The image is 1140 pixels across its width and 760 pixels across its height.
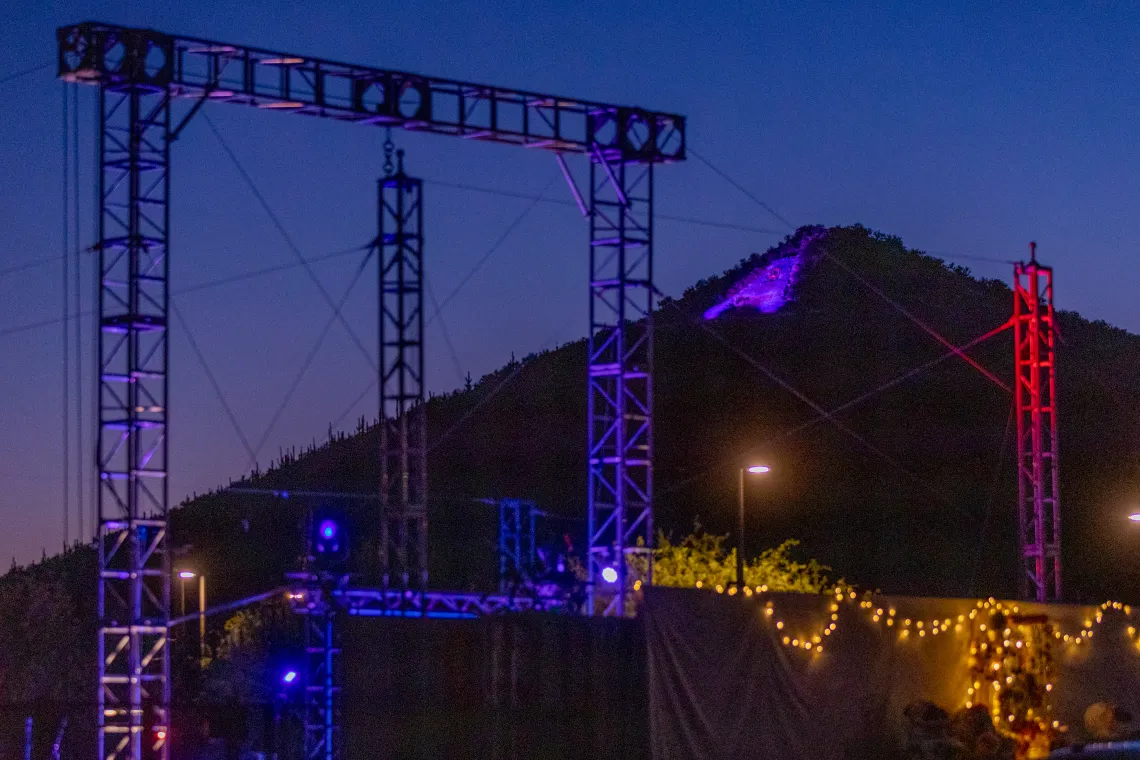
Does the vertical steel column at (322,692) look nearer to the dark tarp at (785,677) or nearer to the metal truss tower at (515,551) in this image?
the metal truss tower at (515,551)

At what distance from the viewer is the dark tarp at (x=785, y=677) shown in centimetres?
1669

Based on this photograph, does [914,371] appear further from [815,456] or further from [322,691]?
[322,691]

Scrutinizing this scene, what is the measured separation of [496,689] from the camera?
17219 mm

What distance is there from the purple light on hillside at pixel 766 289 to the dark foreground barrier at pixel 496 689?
50386mm

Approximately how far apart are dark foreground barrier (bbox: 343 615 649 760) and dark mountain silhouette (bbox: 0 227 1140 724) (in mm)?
24308

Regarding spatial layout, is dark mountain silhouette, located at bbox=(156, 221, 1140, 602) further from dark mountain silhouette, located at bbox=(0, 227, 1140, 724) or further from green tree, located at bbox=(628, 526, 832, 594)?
green tree, located at bbox=(628, 526, 832, 594)

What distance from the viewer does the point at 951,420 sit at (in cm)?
5872

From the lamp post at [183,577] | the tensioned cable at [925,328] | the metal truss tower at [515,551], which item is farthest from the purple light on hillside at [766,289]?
the metal truss tower at [515,551]

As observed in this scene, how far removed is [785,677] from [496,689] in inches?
128

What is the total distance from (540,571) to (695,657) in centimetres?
845

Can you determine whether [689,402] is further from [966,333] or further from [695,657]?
[695,657]

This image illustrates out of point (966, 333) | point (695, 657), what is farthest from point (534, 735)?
point (966, 333)

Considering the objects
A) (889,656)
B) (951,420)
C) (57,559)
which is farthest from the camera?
(951,420)

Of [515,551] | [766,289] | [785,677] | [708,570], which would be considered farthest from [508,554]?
[766,289]
